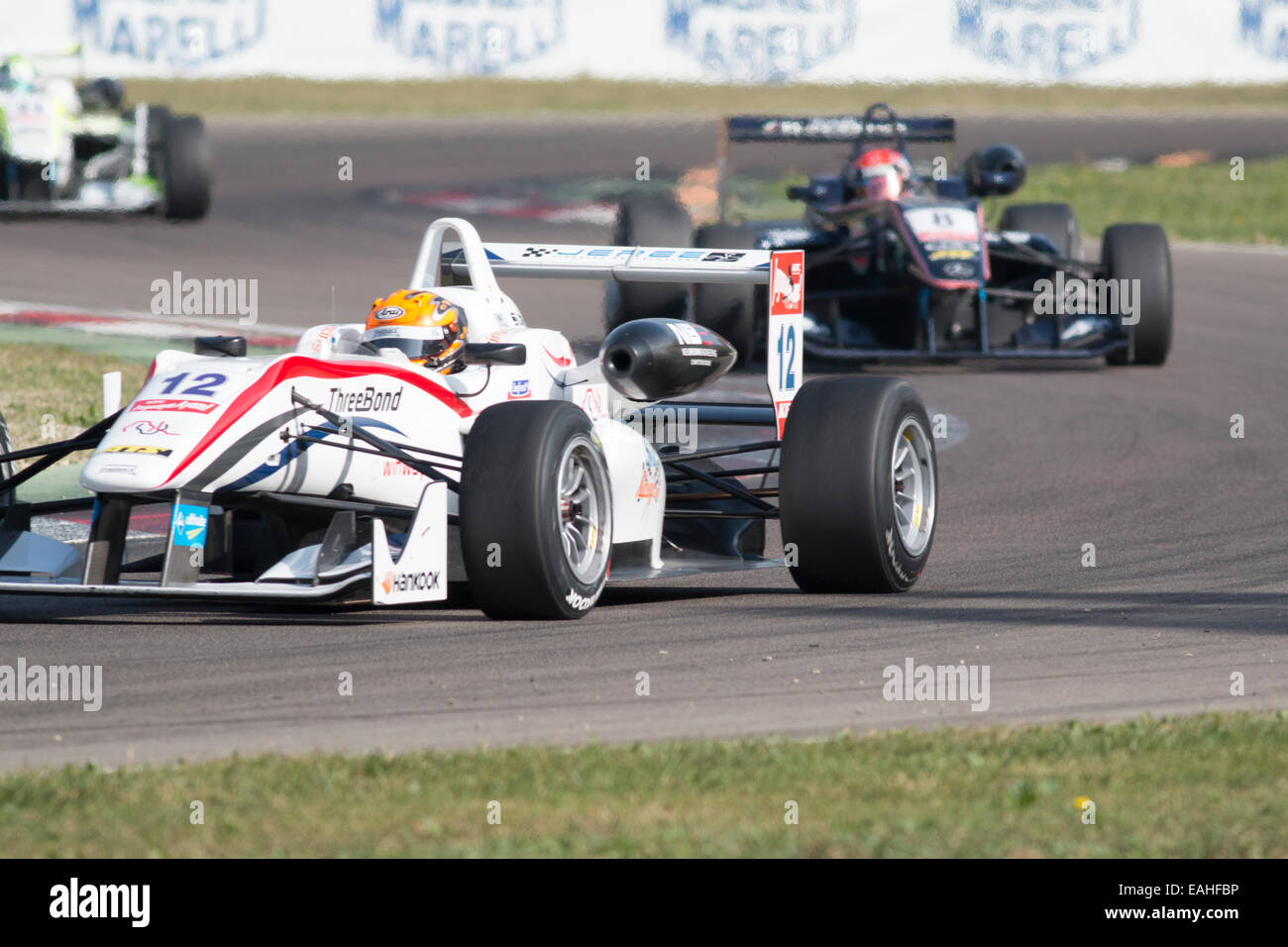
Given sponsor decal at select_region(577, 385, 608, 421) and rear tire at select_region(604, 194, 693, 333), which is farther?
rear tire at select_region(604, 194, 693, 333)

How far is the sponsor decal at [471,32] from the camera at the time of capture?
3978 centimetres

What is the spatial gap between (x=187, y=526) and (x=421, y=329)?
1.46 metres

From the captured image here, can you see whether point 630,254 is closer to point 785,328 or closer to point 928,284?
point 785,328

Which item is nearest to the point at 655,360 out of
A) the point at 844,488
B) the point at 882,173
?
the point at 844,488

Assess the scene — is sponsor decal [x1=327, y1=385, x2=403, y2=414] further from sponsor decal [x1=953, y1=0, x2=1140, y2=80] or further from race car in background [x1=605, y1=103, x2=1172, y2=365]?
sponsor decal [x1=953, y1=0, x2=1140, y2=80]

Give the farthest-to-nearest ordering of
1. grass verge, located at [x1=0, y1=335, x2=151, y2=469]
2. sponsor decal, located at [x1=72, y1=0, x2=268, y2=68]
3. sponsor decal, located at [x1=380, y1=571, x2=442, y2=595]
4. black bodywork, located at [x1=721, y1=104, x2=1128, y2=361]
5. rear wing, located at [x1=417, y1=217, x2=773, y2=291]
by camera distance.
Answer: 1. sponsor decal, located at [x1=72, y1=0, x2=268, y2=68]
2. black bodywork, located at [x1=721, y1=104, x2=1128, y2=361]
3. grass verge, located at [x1=0, y1=335, x2=151, y2=469]
4. rear wing, located at [x1=417, y1=217, x2=773, y2=291]
5. sponsor decal, located at [x1=380, y1=571, x2=442, y2=595]

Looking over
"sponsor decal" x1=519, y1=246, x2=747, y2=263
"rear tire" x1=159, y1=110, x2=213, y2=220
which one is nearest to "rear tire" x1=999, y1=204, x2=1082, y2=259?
"rear tire" x1=159, y1=110, x2=213, y2=220

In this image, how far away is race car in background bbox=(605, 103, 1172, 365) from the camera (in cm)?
1574

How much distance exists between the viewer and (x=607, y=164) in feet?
105

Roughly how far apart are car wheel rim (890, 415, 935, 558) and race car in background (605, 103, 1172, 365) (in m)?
6.49

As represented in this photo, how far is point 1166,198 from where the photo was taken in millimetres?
29469
